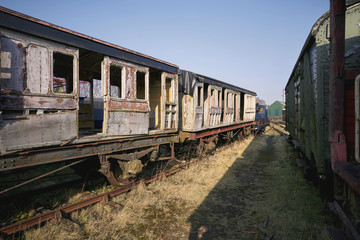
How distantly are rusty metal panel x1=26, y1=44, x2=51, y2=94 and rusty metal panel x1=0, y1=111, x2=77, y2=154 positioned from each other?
1.55ft

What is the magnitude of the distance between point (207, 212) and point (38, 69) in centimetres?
424

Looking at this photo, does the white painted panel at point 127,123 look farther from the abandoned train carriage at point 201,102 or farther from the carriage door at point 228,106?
the carriage door at point 228,106

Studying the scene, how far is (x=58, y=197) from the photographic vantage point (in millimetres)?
4617

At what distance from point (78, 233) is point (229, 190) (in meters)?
3.70

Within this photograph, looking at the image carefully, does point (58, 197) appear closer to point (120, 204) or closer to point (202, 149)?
point (120, 204)

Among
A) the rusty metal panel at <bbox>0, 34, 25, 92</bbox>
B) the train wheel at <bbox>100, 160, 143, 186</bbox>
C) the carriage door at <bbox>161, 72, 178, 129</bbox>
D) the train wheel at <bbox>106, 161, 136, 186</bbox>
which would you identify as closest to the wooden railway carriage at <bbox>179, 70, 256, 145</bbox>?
the carriage door at <bbox>161, 72, 178, 129</bbox>

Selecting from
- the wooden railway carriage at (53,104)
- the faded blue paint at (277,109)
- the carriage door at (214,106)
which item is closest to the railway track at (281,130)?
the carriage door at (214,106)

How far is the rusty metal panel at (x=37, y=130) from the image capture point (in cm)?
303

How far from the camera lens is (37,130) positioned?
3.34m

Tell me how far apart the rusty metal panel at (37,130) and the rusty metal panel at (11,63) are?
52 centimetres

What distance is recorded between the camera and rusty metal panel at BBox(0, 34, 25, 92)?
2.98 meters

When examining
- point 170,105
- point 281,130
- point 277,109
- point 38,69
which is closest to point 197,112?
point 170,105

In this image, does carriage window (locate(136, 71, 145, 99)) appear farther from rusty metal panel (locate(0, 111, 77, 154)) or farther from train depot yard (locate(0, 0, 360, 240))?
rusty metal panel (locate(0, 111, 77, 154))

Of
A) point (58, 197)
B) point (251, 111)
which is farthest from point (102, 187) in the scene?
point (251, 111)
